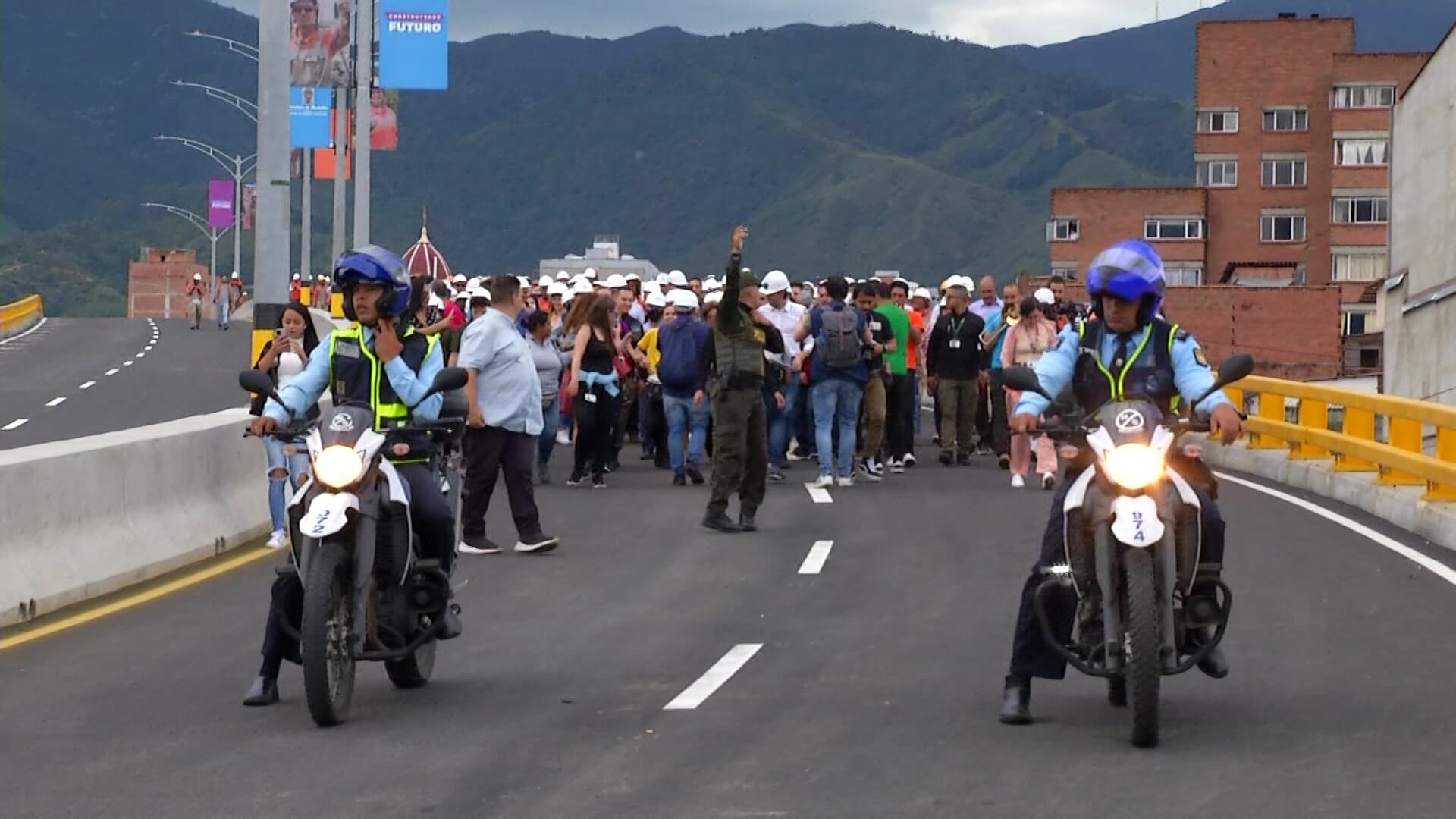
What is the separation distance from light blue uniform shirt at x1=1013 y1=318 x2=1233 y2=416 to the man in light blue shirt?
7178 mm

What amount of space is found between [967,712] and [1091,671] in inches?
36.3

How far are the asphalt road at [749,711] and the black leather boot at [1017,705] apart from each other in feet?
0.33

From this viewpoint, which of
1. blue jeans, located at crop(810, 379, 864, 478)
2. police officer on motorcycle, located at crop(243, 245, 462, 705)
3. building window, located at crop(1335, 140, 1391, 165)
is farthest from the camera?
building window, located at crop(1335, 140, 1391, 165)

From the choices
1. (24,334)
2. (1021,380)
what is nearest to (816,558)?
(1021,380)

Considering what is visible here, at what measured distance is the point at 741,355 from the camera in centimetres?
1738

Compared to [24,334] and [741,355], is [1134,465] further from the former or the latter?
[24,334]

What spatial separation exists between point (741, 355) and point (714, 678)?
708 cm

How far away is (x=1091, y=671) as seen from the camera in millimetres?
8633

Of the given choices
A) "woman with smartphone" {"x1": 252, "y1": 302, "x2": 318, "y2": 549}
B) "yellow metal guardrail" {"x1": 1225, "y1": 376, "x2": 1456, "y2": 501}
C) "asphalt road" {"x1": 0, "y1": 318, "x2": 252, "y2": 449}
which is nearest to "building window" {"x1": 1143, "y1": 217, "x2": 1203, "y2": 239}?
"asphalt road" {"x1": 0, "y1": 318, "x2": 252, "y2": 449}

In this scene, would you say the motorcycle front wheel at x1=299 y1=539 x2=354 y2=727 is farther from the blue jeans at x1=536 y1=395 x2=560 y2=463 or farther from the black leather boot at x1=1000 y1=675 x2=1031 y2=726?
the blue jeans at x1=536 y1=395 x2=560 y2=463

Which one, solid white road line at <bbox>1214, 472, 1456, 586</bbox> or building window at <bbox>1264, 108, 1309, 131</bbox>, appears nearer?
solid white road line at <bbox>1214, 472, 1456, 586</bbox>

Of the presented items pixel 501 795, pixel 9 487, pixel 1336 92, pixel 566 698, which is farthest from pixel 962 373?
pixel 1336 92

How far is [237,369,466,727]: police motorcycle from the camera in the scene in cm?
894

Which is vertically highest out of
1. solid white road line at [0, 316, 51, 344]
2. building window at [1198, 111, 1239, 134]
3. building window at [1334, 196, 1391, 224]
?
building window at [1198, 111, 1239, 134]
